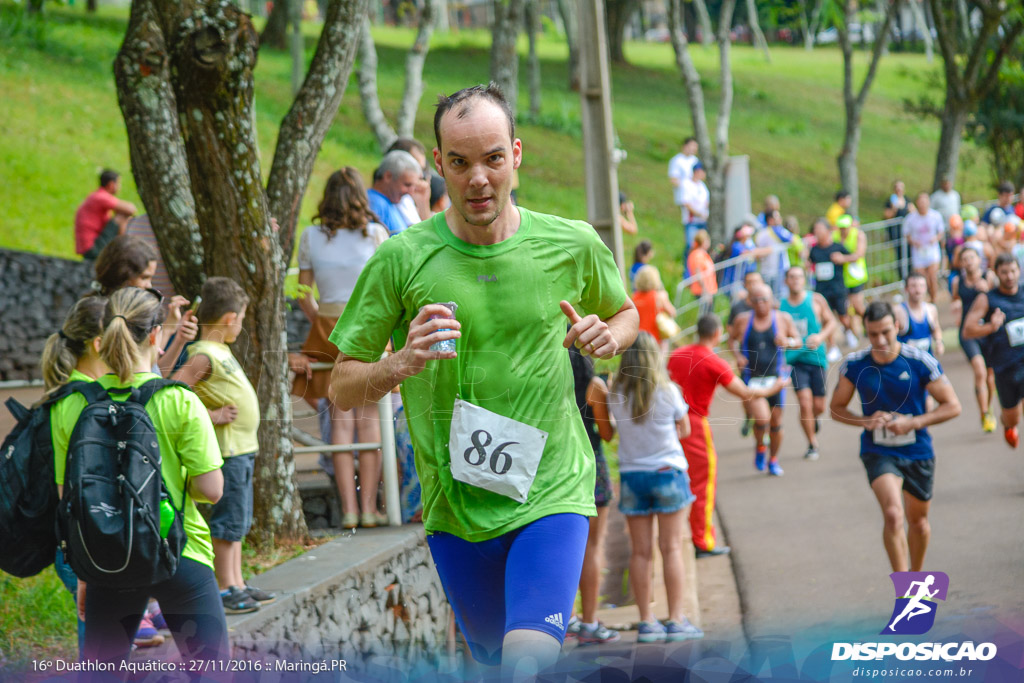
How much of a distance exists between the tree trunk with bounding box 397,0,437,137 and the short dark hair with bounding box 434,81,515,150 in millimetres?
12176

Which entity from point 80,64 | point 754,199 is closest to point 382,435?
point 80,64

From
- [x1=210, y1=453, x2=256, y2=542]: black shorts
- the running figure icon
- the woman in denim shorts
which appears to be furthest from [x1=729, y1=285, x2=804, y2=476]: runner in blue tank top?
[x1=210, y1=453, x2=256, y2=542]: black shorts

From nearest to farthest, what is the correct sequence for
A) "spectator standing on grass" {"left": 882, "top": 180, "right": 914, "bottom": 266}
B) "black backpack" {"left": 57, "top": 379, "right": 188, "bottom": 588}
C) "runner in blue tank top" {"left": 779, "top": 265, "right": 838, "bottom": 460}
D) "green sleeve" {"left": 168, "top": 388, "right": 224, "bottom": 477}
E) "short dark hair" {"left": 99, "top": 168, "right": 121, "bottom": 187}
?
"black backpack" {"left": 57, "top": 379, "right": 188, "bottom": 588}
"green sleeve" {"left": 168, "top": 388, "right": 224, "bottom": 477}
"runner in blue tank top" {"left": 779, "top": 265, "right": 838, "bottom": 460}
"short dark hair" {"left": 99, "top": 168, "right": 121, "bottom": 187}
"spectator standing on grass" {"left": 882, "top": 180, "right": 914, "bottom": 266}

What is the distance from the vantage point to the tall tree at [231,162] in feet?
19.4

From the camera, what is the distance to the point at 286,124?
6.99 meters

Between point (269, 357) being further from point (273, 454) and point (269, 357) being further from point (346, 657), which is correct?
point (346, 657)

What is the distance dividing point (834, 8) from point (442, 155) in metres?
21.6

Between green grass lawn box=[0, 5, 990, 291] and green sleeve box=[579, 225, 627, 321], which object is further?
green grass lawn box=[0, 5, 990, 291]

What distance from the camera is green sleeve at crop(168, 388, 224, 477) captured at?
165 inches

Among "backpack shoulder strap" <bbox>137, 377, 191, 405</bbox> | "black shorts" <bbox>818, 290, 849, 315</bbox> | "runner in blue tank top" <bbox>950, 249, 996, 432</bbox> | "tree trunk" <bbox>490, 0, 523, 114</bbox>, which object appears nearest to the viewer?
"backpack shoulder strap" <bbox>137, 377, 191, 405</bbox>

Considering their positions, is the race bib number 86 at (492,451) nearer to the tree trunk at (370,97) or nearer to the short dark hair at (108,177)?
the short dark hair at (108,177)

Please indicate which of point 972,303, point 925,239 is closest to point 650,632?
point 972,303

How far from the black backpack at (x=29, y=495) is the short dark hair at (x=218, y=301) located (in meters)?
1.31

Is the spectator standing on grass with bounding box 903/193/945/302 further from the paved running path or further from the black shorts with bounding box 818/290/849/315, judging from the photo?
the paved running path
